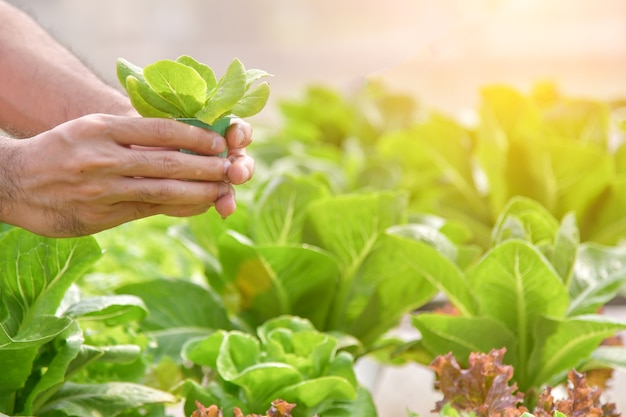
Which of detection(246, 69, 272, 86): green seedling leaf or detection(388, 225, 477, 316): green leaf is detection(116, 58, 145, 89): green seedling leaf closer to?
detection(246, 69, 272, 86): green seedling leaf

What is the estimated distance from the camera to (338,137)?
3027 mm

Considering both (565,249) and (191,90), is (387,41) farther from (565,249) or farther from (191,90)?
(191,90)

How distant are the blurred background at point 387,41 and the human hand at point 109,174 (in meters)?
0.35

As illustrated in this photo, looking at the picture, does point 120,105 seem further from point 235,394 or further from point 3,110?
point 235,394

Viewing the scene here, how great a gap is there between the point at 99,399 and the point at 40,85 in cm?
42

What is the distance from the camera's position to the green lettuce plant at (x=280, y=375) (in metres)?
1.16

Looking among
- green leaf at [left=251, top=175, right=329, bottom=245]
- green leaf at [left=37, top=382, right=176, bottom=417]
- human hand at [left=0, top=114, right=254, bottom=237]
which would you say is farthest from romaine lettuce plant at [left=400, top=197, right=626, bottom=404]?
human hand at [left=0, top=114, right=254, bottom=237]

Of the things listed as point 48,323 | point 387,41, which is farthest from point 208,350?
point 387,41

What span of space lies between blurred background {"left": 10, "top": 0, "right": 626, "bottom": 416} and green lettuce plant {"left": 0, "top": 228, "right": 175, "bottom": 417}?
0.90 ft

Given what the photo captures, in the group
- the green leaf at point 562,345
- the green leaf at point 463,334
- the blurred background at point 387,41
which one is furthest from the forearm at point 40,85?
the green leaf at point 562,345

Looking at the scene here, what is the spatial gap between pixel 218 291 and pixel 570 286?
60 centimetres

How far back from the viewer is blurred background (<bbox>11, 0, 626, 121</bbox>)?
346cm

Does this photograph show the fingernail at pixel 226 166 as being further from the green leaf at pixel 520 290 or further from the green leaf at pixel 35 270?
the green leaf at pixel 520 290

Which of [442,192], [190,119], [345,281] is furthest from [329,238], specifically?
[442,192]
